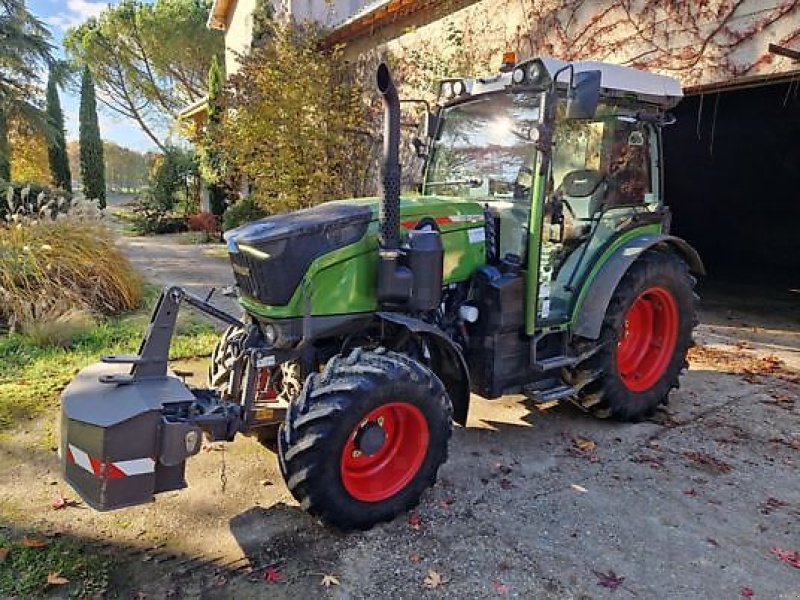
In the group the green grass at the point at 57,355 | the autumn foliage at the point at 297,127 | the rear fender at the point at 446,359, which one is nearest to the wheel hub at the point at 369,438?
the rear fender at the point at 446,359

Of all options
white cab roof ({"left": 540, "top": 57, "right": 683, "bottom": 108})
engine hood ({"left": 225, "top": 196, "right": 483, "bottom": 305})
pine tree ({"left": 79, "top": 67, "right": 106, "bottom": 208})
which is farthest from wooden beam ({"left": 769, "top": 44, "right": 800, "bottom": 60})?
pine tree ({"left": 79, "top": 67, "right": 106, "bottom": 208})

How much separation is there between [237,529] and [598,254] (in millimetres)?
2665

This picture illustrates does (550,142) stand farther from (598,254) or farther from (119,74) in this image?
(119,74)

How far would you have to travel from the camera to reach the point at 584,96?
3025 millimetres

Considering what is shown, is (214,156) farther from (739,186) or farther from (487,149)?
(487,149)

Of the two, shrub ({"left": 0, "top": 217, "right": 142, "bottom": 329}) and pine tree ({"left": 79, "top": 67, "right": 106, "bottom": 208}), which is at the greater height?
pine tree ({"left": 79, "top": 67, "right": 106, "bottom": 208})

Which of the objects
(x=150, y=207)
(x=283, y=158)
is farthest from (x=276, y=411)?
(x=150, y=207)

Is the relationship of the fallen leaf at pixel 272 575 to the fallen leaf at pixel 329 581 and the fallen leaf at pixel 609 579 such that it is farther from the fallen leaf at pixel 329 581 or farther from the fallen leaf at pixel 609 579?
the fallen leaf at pixel 609 579

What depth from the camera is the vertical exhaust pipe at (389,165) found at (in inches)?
106

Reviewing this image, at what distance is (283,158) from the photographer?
9.88 m

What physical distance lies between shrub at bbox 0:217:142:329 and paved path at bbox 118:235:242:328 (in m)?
0.87

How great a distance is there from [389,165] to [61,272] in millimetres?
5008

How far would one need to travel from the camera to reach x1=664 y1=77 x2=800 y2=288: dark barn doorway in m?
11.7

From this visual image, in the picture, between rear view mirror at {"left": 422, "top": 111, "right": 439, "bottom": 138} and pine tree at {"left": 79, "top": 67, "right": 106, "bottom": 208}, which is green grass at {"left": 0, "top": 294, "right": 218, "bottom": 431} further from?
pine tree at {"left": 79, "top": 67, "right": 106, "bottom": 208}
